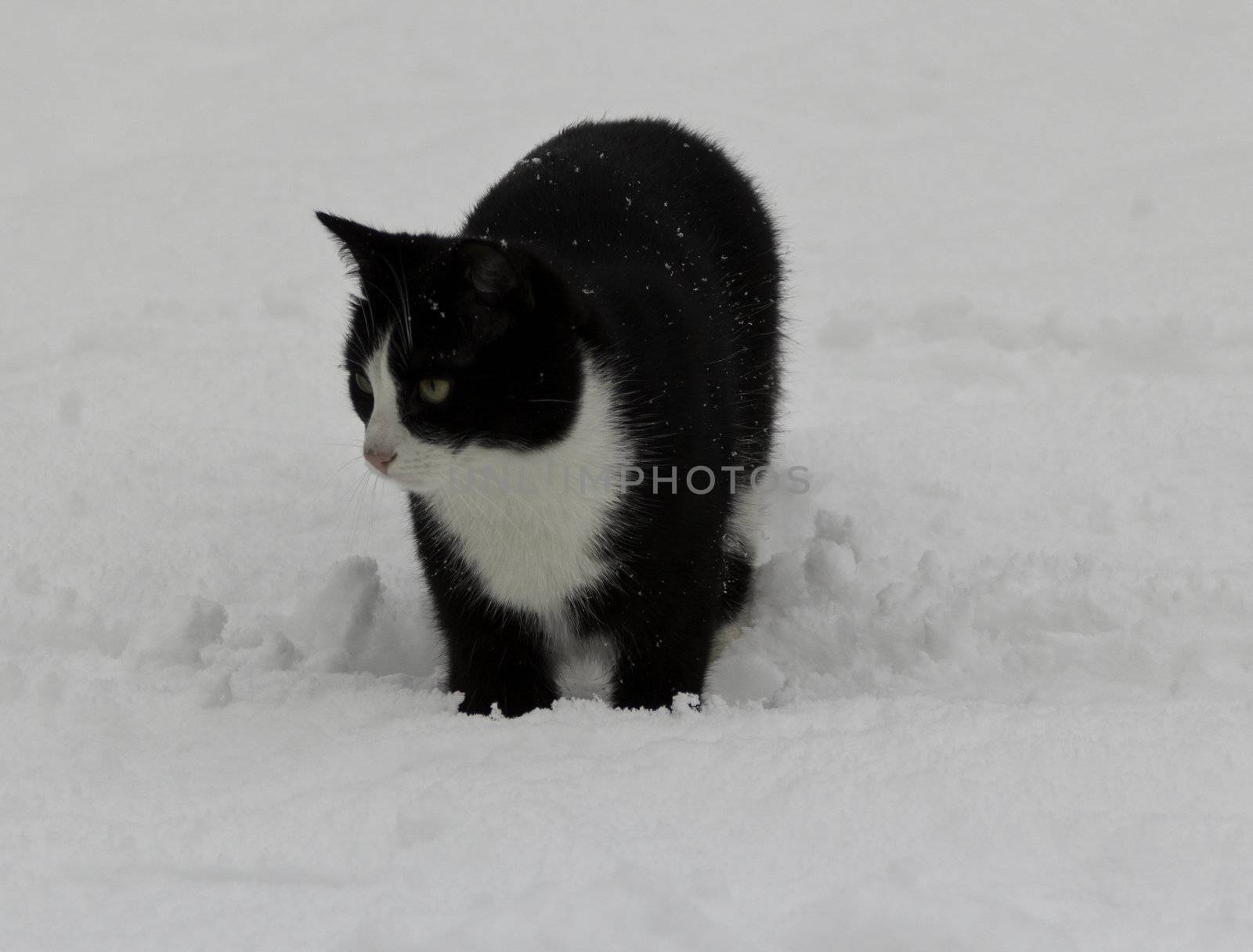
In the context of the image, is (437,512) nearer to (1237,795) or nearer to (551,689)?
(551,689)

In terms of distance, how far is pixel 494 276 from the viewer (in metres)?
2.15

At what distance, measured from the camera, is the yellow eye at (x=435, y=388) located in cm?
223

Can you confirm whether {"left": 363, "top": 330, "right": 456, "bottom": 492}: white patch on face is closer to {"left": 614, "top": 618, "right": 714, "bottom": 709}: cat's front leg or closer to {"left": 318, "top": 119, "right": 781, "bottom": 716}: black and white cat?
{"left": 318, "top": 119, "right": 781, "bottom": 716}: black and white cat

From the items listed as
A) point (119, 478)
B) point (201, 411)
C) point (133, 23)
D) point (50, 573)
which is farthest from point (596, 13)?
point (50, 573)

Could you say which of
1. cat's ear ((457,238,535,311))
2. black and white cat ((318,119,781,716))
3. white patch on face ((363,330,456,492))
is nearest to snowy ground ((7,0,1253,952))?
black and white cat ((318,119,781,716))

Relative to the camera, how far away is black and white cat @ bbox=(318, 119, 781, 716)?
2236 mm

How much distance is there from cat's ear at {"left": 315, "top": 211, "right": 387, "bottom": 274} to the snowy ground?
0.81 meters

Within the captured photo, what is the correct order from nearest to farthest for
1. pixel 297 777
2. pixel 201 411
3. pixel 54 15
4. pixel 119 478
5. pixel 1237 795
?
1. pixel 1237 795
2. pixel 297 777
3. pixel 119 478
4. pixel 201 411
5. pixel 54 15

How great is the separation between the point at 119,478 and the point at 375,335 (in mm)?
1379

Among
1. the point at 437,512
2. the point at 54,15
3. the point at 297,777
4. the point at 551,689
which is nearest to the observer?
the point at 297,777

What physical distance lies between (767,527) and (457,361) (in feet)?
4.52

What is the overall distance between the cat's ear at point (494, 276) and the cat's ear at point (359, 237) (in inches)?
9.1

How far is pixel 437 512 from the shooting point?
2537 mm

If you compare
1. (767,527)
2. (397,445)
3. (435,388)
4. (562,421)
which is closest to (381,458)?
(397,445)
